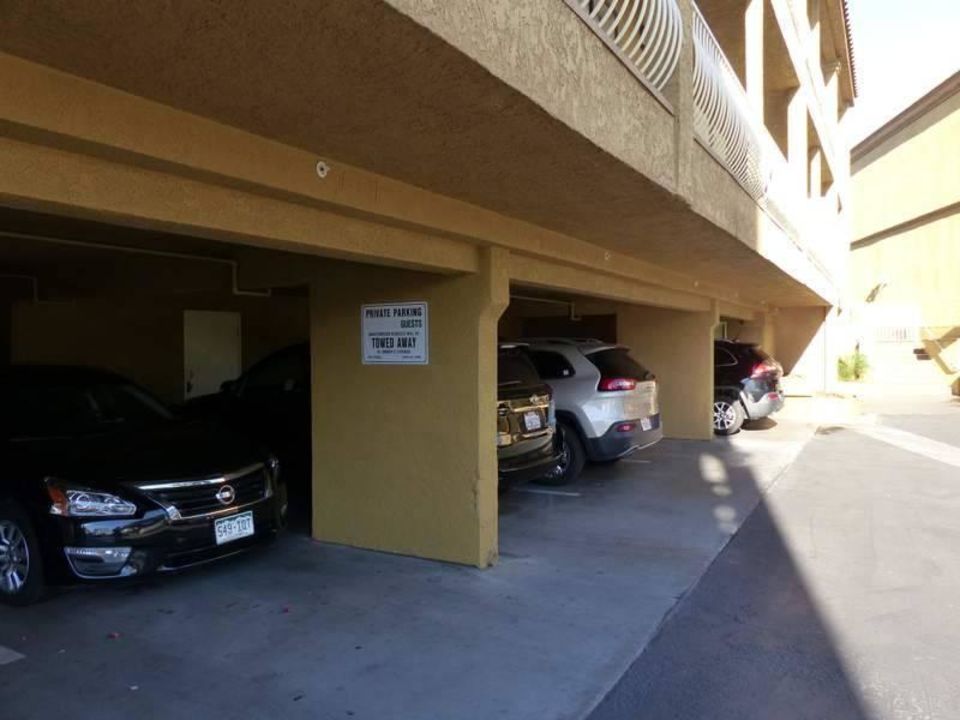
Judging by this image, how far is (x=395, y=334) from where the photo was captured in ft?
19.2

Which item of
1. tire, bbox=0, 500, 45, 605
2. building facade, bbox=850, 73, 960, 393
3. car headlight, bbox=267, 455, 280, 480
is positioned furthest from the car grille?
Result: building facade, bbox=850, 73, 960, 393

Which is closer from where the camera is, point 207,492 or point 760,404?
point 207,492

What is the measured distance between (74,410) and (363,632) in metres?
3.07

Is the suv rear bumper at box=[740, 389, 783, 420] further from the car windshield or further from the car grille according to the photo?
the car windshield

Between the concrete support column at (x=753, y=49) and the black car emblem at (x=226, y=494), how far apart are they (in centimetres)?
668

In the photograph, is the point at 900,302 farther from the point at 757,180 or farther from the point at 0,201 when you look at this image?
the point at 0,201

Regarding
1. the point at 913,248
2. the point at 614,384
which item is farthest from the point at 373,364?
the point at 913,248

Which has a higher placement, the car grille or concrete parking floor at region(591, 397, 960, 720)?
the car grille

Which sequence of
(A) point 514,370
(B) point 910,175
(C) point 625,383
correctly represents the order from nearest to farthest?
(A) point 514,370 → (C) point 625,383 → (B) point 910,175

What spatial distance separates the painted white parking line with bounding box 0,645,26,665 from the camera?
398 centimetres

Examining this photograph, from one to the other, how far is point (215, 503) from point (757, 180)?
19.8 feet

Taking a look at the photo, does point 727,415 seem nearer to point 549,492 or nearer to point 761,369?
point 761,369

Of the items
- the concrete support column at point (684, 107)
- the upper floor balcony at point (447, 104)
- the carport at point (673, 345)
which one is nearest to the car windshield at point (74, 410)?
the upper floor balcony at point (447, 104)

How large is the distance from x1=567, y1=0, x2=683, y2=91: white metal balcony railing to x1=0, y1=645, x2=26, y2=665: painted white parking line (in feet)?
15.0
